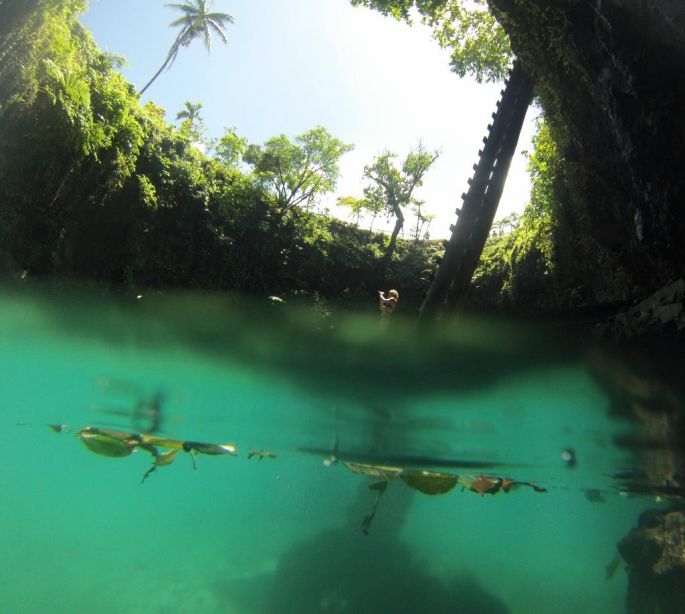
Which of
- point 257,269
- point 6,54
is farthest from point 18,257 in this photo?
point 257,269

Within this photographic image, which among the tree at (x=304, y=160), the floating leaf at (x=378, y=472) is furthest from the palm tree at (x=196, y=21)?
the floating leaf at (x=378, y=472)

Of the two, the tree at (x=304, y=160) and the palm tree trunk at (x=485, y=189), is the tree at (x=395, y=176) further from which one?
the palm tree trunk at (x=485, y=189)

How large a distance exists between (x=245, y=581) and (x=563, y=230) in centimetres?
1447

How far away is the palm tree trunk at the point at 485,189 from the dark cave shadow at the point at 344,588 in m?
9.02

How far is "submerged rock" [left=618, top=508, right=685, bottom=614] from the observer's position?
336 inches

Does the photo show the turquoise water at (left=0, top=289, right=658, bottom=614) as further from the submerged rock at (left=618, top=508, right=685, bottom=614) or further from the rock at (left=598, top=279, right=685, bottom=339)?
the submerged rock at (left=618, top=508, right=685, bottom=614)

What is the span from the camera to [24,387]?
10.8 meters

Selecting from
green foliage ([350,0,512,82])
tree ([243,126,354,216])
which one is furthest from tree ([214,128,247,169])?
green foliage ([350,0,512,82])

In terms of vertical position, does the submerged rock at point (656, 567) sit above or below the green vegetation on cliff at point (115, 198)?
below

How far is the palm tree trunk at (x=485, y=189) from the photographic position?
9.52m

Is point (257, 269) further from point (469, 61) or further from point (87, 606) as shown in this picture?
point (87, 606)

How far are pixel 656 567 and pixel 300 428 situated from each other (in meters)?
8.01

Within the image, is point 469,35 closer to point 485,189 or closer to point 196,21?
point 485,189

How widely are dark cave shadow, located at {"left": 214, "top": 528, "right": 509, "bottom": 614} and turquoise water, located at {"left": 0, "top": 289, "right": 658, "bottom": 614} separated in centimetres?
7
